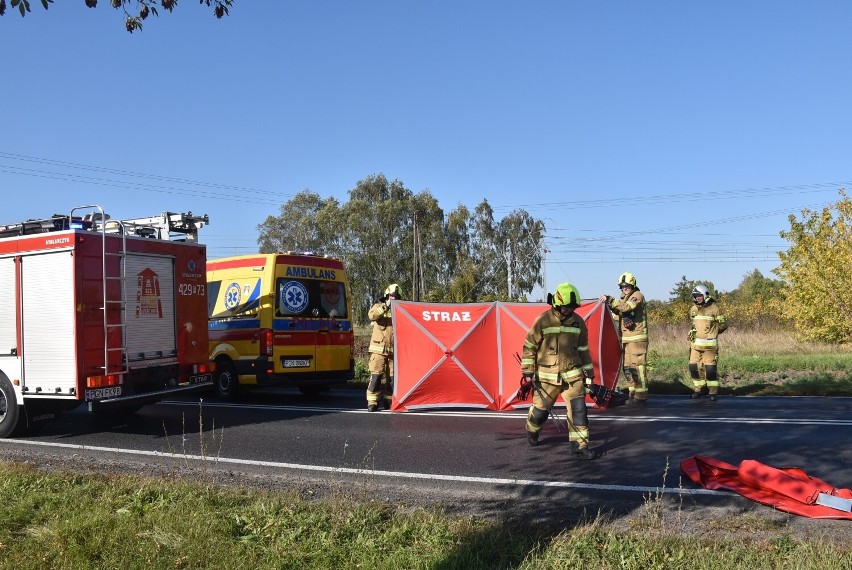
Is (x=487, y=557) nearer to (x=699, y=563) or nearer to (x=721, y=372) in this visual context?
(x=699, y=563)

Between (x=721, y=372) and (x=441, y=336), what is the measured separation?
658 centimetres

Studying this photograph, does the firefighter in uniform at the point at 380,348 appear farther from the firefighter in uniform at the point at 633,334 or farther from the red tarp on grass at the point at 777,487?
the red tarp on grass at the point at 777,487

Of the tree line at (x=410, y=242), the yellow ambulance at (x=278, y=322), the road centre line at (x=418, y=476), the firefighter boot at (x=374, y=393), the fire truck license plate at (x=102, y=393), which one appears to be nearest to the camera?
the road centre line at (x=418, y=476)

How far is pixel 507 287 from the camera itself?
60625 millimetres

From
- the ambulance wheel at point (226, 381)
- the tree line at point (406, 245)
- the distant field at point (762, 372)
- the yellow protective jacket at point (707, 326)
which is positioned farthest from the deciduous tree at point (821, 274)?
the tree line at point (406, 245)

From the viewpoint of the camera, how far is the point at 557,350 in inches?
303

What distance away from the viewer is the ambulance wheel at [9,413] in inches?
379

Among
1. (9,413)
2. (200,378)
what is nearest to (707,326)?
(200,378)

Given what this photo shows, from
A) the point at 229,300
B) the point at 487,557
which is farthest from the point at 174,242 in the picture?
the point at 487,557

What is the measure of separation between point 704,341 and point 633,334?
1111 millimetres

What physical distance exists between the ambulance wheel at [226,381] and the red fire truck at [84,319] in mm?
2314

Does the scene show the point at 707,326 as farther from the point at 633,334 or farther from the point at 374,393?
the point at 374,393

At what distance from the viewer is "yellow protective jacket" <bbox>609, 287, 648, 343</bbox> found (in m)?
11.4

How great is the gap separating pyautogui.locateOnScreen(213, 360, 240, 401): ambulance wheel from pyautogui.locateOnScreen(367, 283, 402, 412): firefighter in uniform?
2915mm
